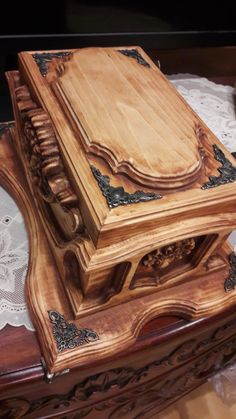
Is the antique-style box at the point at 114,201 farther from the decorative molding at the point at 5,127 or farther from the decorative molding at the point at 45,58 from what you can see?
the decorative molding at the point at 5,127

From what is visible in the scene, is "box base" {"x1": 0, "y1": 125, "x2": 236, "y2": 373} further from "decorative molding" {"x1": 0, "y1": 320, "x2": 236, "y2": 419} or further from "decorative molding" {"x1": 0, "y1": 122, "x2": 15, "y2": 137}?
"decorative molding" {"x1": 0, "y1": 122, "x2": 15, "y2": 137}

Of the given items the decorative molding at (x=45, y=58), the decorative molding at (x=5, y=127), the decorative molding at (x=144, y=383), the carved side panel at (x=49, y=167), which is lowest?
the decorative molding at (x=144, y=383)

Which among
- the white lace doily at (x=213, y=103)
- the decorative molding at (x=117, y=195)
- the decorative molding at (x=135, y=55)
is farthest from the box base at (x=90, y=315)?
the white lace doily at (x=213, y=103)

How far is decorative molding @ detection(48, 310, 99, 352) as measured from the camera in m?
0.62

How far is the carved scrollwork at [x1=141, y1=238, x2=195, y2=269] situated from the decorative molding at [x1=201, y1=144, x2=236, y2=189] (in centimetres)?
10

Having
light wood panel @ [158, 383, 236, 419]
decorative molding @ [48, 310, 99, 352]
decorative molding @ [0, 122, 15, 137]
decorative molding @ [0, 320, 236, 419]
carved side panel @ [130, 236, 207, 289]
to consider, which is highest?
decorative molding @ [0, 122, 15, 137]

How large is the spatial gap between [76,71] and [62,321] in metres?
0.44

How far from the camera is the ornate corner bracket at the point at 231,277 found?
2.42ft

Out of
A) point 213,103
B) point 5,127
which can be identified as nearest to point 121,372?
point 5,127

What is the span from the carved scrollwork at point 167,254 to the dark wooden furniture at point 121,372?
127mm

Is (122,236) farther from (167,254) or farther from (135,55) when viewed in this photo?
(135,55)

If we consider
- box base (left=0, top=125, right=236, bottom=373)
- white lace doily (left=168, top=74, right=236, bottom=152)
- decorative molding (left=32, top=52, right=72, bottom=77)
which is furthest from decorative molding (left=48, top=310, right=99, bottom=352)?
white lace doily (left=168, top=74, right=236, bottom=152)

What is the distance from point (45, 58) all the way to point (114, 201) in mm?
395

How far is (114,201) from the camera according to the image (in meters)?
0.52
